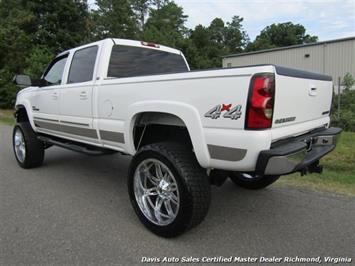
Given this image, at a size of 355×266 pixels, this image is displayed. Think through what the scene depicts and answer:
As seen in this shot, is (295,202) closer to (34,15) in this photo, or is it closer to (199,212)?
(199,212)

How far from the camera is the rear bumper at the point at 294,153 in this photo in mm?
2484

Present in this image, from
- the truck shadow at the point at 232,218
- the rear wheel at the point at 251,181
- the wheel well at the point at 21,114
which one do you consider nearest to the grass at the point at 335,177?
the truck shadow at the point at 232,218

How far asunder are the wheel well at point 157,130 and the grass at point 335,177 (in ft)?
6.84

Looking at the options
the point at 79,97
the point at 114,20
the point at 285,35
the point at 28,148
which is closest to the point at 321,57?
the point at 114,20

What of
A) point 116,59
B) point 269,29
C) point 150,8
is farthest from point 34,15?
point 269,29

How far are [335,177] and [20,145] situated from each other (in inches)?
213

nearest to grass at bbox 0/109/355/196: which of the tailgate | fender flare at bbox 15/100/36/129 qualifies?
the tailgate

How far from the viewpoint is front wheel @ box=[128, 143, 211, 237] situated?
113 inches

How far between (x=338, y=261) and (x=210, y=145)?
4.83 feet

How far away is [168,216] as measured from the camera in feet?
10.5

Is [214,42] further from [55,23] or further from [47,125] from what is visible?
[47,125]

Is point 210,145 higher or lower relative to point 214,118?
lower

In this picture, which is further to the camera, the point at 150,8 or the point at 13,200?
the point at 150,8

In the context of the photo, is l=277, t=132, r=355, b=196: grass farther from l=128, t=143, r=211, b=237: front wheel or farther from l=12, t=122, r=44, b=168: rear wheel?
l=12, t=122, r=44, b=168: rear wheel
